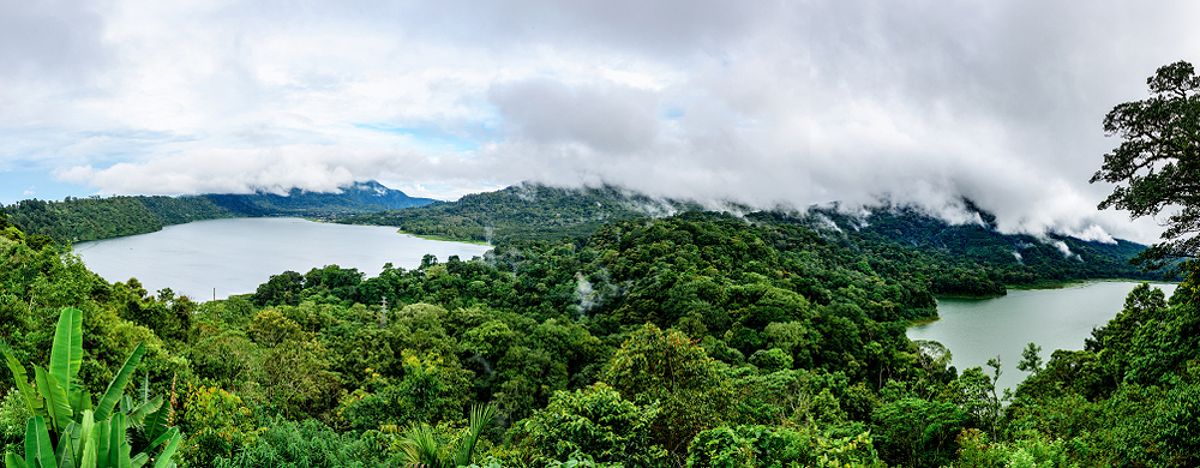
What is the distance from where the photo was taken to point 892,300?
4831 centimetres

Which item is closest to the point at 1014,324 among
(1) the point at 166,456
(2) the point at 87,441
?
(1) the point at 166,456

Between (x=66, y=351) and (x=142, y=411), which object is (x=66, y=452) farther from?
(x=66, y=351)

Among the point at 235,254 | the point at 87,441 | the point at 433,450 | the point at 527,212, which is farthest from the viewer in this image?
the point at 527,212

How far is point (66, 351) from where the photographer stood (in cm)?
462

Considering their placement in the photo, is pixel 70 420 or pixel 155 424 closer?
pixel 70 420

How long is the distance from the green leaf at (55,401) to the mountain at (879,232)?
7413cm

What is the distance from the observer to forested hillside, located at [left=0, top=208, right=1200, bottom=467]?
6316 mm

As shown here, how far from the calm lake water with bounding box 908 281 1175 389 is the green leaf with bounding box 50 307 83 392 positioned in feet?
115

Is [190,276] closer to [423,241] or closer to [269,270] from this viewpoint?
[269,270]

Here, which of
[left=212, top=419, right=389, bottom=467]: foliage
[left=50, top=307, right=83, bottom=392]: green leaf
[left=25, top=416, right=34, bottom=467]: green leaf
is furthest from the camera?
[left=212, top=419, right=389, bottom=467]: foliage

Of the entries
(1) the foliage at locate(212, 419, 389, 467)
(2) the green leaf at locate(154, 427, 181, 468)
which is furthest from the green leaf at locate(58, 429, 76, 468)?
(1) the foliage at locate(212, 419, 389, 467)

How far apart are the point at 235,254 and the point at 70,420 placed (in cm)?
9926

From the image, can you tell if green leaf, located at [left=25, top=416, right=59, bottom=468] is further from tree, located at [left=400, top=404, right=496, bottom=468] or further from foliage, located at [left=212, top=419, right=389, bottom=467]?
tree, located at [left=400, top=404, right=496, bottom=468]

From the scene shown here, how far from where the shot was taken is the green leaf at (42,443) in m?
3.89
